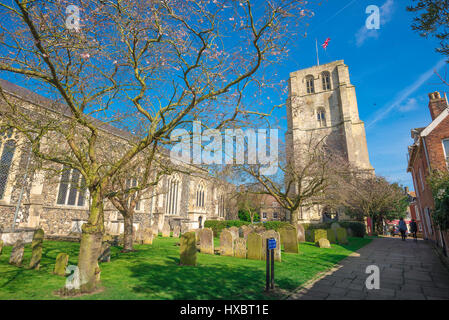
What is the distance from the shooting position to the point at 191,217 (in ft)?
98.2

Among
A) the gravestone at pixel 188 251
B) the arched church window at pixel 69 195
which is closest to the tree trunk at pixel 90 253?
the gravestone at pixel 188 251

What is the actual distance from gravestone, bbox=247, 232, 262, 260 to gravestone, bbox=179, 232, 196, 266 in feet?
8.79

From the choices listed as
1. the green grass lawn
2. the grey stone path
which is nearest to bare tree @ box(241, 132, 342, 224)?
the grey stone path

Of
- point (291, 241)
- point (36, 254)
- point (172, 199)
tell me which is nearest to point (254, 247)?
point (291, 241)

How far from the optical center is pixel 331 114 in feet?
129

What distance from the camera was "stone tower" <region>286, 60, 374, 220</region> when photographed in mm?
33656

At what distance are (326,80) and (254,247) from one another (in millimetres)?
41936

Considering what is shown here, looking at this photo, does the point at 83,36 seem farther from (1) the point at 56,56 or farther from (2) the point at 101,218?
(2) the point at 101,218

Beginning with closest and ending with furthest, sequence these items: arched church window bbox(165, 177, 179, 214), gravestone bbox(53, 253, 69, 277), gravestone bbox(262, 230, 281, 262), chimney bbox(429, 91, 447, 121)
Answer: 1. gravestone bbox(53, 253, 69, 277)
2. gravestone bbox(262, 230, 281, 262)
3. chimney bbox(429, 91, 447, 121)
4. arched church window bbox(165, 177, 179, 214)

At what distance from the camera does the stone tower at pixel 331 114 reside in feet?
110

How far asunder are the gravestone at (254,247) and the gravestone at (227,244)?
0.93 meters

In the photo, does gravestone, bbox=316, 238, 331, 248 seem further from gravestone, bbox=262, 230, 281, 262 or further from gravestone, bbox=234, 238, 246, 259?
gravestone, bbox=234, 238, 246, 259

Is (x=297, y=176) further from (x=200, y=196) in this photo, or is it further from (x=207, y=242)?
(x=200, y=196)
